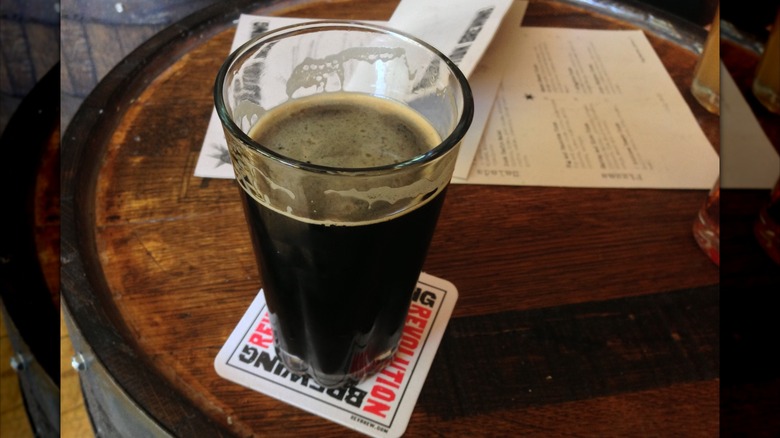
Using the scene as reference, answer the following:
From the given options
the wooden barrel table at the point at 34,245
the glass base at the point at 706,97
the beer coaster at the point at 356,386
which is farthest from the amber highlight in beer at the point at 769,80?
the wooden barrel table at the point at 34,245

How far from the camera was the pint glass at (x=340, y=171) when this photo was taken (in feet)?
1.54

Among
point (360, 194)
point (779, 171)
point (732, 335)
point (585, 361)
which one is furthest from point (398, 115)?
point (779, 171)

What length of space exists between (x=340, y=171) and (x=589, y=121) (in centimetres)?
67

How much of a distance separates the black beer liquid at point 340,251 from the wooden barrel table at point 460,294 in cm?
8

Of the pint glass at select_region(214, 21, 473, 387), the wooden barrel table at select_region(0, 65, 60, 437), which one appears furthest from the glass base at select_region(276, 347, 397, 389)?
the wooden barrel table at select_region(0, 65, 60, 437)

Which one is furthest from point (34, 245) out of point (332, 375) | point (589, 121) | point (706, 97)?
point (706, 97)

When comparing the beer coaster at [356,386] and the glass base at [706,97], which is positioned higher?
the glass base at [706,97]

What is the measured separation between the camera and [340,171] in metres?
0.43

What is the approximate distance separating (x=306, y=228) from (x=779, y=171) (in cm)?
71

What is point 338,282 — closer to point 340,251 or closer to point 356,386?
point 340,251

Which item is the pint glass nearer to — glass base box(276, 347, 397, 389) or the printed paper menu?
glass base box(276, 347, 397, 389)

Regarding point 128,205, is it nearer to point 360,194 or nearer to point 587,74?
point 360,194

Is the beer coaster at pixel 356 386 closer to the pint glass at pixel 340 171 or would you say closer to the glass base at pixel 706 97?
the pint glass at pixel 340 171

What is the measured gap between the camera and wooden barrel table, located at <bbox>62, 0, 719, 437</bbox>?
64 cm
